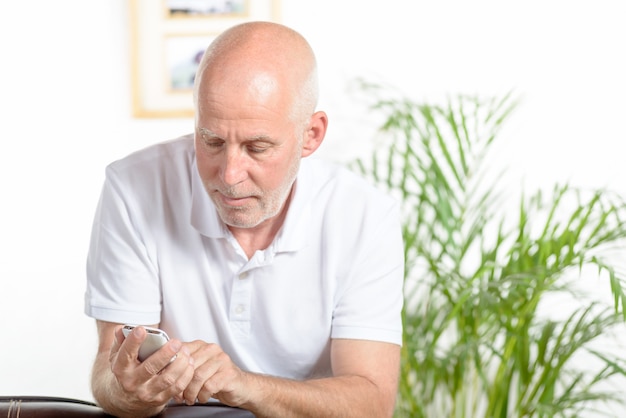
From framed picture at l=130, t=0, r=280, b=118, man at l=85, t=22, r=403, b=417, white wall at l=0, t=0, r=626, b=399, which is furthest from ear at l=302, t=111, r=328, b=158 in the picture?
framed picture at l=130, t=0, r=280, b=118

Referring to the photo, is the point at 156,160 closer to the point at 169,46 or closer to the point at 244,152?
the point at 244,152

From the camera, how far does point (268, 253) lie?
1773mm

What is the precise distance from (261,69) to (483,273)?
3.44 feet

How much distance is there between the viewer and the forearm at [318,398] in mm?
1519

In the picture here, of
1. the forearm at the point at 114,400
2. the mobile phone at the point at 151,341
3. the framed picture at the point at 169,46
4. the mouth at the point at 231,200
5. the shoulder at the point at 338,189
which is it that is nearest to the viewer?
the mobile phone at the point at 151,341

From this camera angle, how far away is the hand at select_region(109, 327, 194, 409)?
4.51 ft

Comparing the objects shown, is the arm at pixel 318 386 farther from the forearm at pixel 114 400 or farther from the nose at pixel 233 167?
the nose at pixel 233 167

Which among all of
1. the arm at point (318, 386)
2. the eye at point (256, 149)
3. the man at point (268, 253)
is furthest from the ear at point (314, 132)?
the arm at point (318, 386)

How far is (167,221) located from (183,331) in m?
0.21

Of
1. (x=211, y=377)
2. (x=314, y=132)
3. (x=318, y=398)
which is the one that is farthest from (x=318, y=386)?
(x=314, y=132)

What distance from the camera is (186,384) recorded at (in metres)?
1.40

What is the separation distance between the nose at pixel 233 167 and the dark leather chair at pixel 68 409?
0.37m

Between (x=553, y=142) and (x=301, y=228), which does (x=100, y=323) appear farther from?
(x=553, y=142)

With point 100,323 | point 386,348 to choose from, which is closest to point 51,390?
point 100,323
